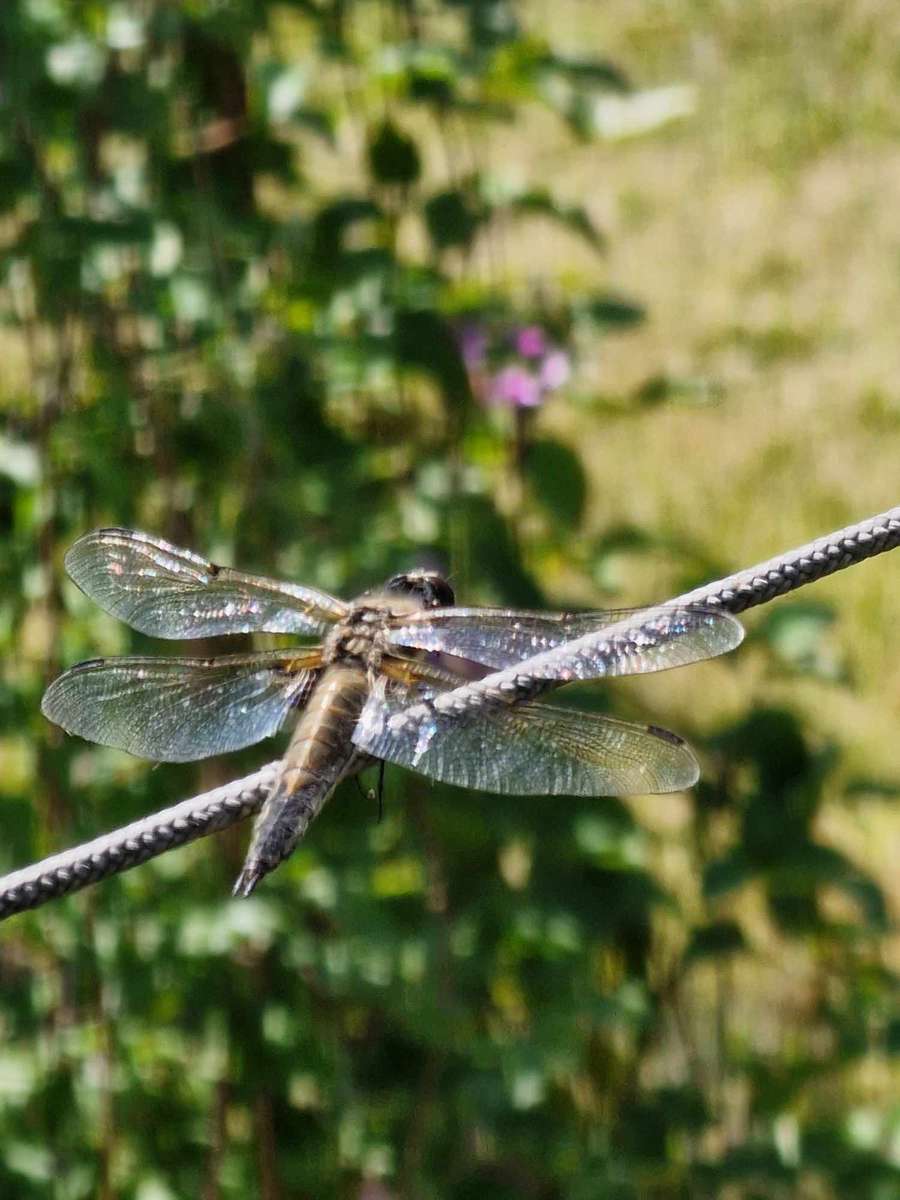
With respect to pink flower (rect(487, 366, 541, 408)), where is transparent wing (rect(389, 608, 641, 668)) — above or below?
below

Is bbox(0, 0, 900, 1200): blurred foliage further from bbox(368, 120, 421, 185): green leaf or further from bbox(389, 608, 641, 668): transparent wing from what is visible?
bbox(389, 608, 641, 668): transparent wing

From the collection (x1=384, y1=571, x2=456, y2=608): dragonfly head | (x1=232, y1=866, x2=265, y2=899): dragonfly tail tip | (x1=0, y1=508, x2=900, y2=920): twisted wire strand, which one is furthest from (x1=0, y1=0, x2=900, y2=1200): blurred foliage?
(x1=0, y1=508, x2=900, y2=920): twisted wire strand

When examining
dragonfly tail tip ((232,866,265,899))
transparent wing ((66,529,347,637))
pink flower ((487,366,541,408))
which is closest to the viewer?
dragonfly tail tip ((232,866,265,899))

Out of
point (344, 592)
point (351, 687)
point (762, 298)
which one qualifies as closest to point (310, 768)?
point (351, 687)

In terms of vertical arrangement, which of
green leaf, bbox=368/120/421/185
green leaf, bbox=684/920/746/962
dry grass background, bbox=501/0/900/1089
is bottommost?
green leaf, bbox=684/920/746/962

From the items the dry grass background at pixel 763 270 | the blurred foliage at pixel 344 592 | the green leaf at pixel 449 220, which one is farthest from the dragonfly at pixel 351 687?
the dry grass background at pixel 763 270

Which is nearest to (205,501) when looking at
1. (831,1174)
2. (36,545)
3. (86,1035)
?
(36,545)

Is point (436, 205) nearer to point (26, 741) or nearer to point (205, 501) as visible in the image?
point (205, 501)
